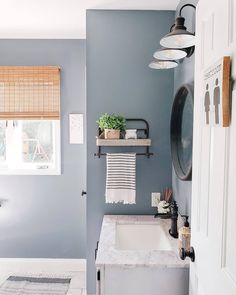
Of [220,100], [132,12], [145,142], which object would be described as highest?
[132,12]

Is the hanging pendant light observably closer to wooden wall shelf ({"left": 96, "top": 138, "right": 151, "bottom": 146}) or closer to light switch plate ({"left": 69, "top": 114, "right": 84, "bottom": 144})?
wooden wall shelf ({"left": 96, "top": 138, "right": 151, "bottom": 146})

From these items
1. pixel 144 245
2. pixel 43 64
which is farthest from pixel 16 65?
pixel 144 245

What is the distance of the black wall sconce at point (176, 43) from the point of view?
A: 1408 millimetres

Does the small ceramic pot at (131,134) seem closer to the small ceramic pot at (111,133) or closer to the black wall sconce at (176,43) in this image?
the small ceramic pot at (111,133)

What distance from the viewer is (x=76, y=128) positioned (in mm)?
2949

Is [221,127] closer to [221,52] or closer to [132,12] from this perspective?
[221,52]

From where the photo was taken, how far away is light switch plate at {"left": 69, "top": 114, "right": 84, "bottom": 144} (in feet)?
9.66

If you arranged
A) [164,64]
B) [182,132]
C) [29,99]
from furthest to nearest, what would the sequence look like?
[29,99] < [182,132] < [164,64]

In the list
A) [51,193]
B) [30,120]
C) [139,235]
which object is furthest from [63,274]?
[30,120]

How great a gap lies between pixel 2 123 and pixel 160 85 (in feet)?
5.81

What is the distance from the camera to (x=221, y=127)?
0.92m

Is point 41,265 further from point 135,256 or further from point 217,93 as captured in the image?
point 217,93

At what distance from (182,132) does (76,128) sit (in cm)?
130

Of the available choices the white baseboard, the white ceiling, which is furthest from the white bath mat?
the white ceiling
